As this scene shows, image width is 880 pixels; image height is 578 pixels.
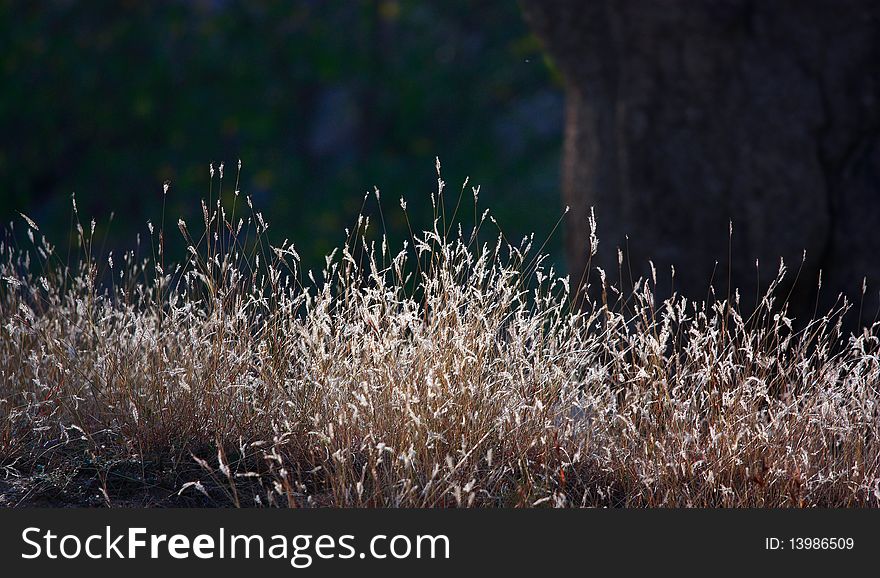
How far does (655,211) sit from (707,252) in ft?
1.06

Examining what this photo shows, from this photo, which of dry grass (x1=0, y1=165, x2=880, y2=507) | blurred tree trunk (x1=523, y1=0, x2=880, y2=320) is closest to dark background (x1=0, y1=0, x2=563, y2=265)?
blurred tree trunk (x1=523, y1=0, x2=880, y2=320)

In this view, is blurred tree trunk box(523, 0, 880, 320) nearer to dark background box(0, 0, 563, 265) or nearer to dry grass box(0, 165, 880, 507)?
dry grass box(0, 165, 880, 507)

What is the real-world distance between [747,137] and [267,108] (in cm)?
560

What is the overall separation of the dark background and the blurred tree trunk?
3760 mm

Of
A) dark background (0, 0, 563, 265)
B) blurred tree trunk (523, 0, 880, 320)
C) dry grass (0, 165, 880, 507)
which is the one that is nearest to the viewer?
dry grass (0, 165, 880, 507)

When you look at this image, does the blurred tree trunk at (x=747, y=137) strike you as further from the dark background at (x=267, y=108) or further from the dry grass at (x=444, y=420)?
the dark background at (x=267, y=108)

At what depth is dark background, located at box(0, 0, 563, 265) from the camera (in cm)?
892

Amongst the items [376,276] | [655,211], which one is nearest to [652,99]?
[655,211]

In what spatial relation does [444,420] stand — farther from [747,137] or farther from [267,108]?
[267,108]

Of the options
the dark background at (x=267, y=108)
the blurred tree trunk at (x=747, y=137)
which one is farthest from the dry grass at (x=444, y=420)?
the dark background at (x=267, y=108)

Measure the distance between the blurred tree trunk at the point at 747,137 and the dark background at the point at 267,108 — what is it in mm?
3760

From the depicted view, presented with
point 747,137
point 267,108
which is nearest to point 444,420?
point 747,137

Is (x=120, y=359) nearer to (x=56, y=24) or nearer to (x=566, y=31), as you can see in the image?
(x=566, y=31)

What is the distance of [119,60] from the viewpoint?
8.93 metres
